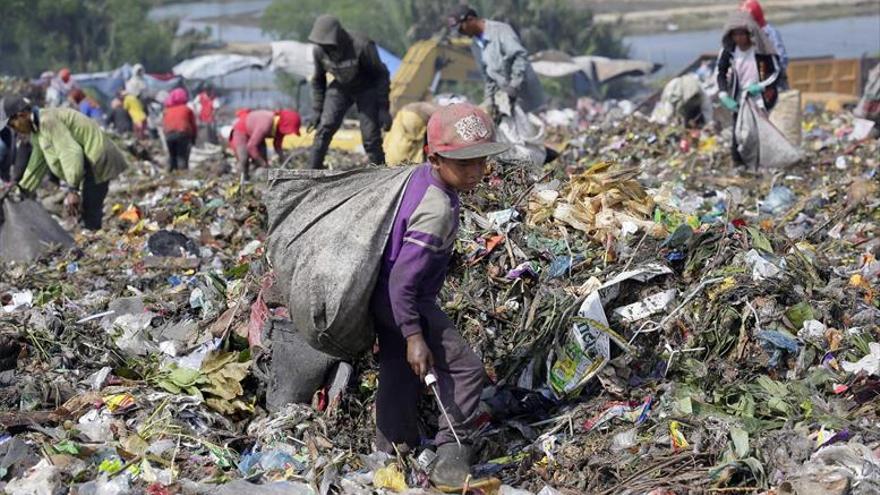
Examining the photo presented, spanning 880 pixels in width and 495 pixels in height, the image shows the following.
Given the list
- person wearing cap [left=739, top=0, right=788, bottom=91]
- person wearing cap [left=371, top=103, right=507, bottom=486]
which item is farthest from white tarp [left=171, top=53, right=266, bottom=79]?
person wearing cap [left=371, top=103, right=507, bottom=486]

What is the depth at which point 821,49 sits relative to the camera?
125 ft

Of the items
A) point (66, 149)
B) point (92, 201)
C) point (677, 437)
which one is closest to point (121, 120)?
point (92, 201)

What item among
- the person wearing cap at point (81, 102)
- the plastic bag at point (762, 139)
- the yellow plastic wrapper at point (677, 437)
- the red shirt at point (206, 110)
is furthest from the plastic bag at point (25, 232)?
the red shirt at point (206, 110)

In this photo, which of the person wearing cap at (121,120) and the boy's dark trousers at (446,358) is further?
the person wearing cap at (121,120)

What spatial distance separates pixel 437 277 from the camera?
157 inches

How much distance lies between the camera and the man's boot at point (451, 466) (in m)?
4.04

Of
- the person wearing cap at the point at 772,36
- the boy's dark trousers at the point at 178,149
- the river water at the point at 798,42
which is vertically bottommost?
the river water at the point at 798,42

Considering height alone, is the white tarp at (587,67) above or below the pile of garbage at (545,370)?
below

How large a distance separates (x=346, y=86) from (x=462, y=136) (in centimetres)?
551

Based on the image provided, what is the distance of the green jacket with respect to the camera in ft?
27.4

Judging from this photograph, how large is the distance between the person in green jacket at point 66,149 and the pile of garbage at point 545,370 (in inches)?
73.6

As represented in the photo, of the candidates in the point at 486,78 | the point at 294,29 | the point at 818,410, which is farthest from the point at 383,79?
the point at 294,29

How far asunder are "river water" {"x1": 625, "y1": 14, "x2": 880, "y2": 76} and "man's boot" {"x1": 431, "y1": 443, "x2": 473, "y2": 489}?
32.4 metres

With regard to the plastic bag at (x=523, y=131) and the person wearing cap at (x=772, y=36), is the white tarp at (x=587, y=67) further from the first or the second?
the plastic bag at (x=523, y=131)
